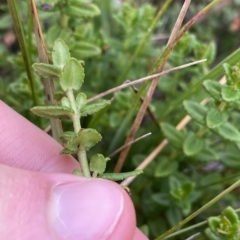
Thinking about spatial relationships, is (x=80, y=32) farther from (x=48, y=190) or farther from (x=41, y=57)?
(x=48, y=190)

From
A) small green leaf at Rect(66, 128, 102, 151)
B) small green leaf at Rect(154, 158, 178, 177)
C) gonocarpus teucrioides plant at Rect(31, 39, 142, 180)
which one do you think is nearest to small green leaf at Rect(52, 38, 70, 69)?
gonocarpus teucrioides plant at Rect(31, 39, 142, 180)

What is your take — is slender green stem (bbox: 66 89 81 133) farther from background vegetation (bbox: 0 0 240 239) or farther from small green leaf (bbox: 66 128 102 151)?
background vegetation (bbox: 0 0 240 239)

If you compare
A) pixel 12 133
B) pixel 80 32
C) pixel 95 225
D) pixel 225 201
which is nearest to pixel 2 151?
pixel 12 133

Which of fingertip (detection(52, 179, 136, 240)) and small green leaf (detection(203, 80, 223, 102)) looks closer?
fingertip (detection(52, 179, 136, 240))

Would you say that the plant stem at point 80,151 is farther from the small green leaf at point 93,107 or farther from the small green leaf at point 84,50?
the small green leaf at point 84,50

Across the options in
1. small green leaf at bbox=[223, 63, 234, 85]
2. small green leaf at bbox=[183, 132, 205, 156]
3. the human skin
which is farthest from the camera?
small green leaf at bbox=[183, 132, 205, 156]

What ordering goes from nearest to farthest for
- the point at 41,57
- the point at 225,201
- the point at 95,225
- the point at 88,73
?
the point at 95,225
the point at 41,57
the point at 225,201
the point at 88,73

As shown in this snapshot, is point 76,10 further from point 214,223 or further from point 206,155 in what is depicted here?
point 214,223

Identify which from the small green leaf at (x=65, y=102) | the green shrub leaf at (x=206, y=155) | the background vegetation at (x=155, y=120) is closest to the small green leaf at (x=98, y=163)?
the small green leaf at (x=65, y=102)
